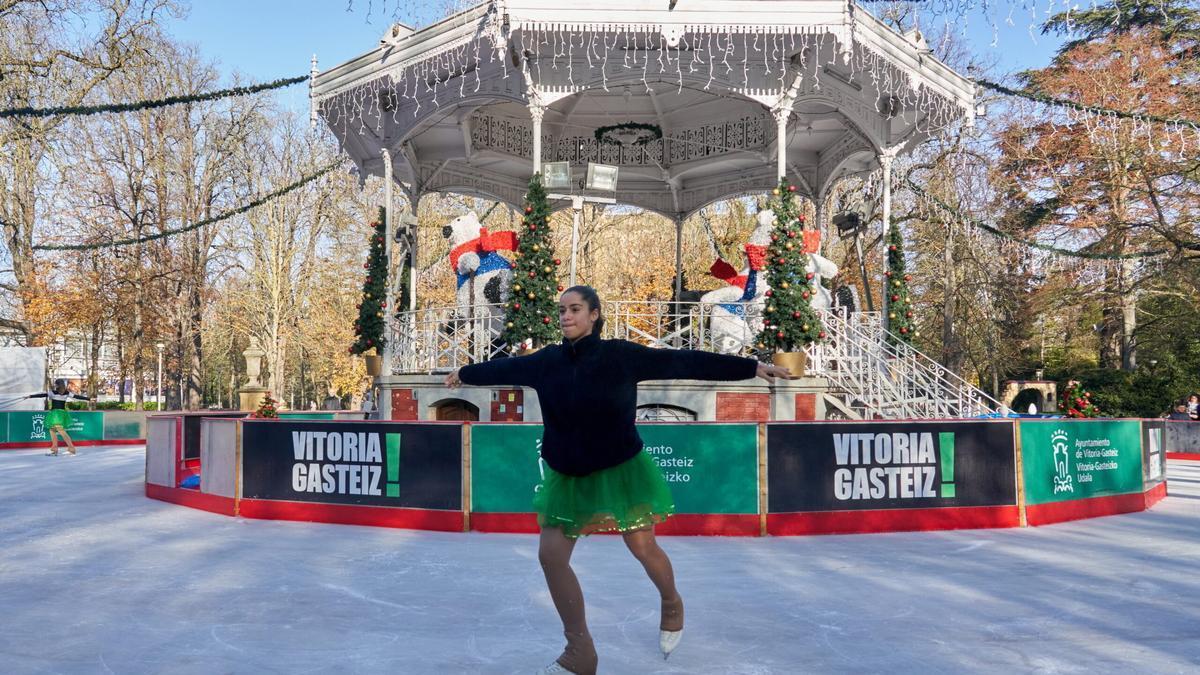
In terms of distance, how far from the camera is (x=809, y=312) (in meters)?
12.5

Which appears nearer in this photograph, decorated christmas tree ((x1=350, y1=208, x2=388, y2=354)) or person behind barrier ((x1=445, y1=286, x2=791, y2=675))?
person behind barrier ((x1=445, y1=286, x2=791, y2=675))

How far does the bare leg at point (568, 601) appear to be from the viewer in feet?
12.5

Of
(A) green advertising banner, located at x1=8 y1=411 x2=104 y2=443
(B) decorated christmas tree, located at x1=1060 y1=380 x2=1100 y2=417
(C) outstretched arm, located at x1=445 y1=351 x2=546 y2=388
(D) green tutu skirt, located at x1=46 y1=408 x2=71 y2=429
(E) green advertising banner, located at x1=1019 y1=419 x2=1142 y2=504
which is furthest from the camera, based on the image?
(A) green advertising banner, located at x1=8 y1=411 x2=104 y2=443

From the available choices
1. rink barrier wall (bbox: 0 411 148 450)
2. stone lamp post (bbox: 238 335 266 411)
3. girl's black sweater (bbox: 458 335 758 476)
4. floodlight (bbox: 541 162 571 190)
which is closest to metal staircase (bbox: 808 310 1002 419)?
floodlight (bbox: 541 162 571 190)

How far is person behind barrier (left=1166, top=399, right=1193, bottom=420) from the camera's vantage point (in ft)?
79.2

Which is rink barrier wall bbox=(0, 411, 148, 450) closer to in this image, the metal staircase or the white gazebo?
the white gazebo

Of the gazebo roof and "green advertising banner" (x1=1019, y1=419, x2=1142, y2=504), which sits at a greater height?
the gazebo roof

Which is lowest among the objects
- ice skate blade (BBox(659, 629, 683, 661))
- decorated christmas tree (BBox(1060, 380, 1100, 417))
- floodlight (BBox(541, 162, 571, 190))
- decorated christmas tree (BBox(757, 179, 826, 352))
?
ice skate blade (BBox(659, 629, 683, 661))

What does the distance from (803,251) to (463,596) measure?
341 inches

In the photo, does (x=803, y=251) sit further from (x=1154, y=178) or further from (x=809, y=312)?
(x=1154, y=178)

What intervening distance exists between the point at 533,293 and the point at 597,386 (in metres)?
9.16

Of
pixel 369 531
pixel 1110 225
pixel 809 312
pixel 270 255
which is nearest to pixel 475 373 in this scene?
pixel 369 531

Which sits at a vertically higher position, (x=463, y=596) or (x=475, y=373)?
(x=475, y=373)

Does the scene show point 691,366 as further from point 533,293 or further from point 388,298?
point 388,298
